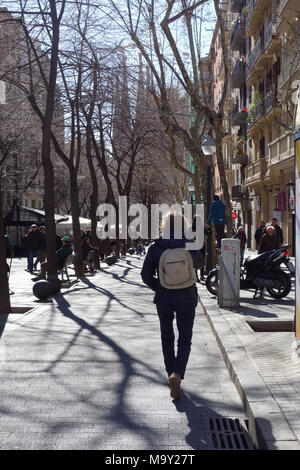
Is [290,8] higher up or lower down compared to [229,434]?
higher up

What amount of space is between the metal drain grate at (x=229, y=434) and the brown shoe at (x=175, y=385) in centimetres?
57

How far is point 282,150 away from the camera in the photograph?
28.0 m

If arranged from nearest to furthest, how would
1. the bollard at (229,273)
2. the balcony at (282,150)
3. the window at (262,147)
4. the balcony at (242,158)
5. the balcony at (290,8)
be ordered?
the bollard at (229,273), the balcony at (290,8), the balcony at (282,150), the window at (262,147), the balcony at (242,158)

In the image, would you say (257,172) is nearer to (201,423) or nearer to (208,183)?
(208,183)

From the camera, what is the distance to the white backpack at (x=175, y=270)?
5.82m

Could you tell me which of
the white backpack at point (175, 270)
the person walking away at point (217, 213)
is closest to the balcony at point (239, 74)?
the person walking away at point (217, 213)

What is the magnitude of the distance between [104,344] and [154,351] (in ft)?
2.71

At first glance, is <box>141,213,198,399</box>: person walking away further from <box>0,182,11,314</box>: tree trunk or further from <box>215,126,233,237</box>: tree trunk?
<box>215,126,233,237</box>: tree trunk

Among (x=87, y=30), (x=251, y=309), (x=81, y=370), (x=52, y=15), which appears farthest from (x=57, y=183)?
(x=81, y=370)

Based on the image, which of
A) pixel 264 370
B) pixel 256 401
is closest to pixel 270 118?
pixel 264 370

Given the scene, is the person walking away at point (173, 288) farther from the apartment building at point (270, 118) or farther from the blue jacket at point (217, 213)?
the apartment building at point (270, 118)

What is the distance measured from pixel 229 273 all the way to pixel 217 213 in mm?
4943

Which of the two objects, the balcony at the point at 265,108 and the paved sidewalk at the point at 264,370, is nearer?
the paved sidewalk at the point at 264,370

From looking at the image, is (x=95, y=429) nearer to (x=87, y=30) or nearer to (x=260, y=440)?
(x=260, y=440)
